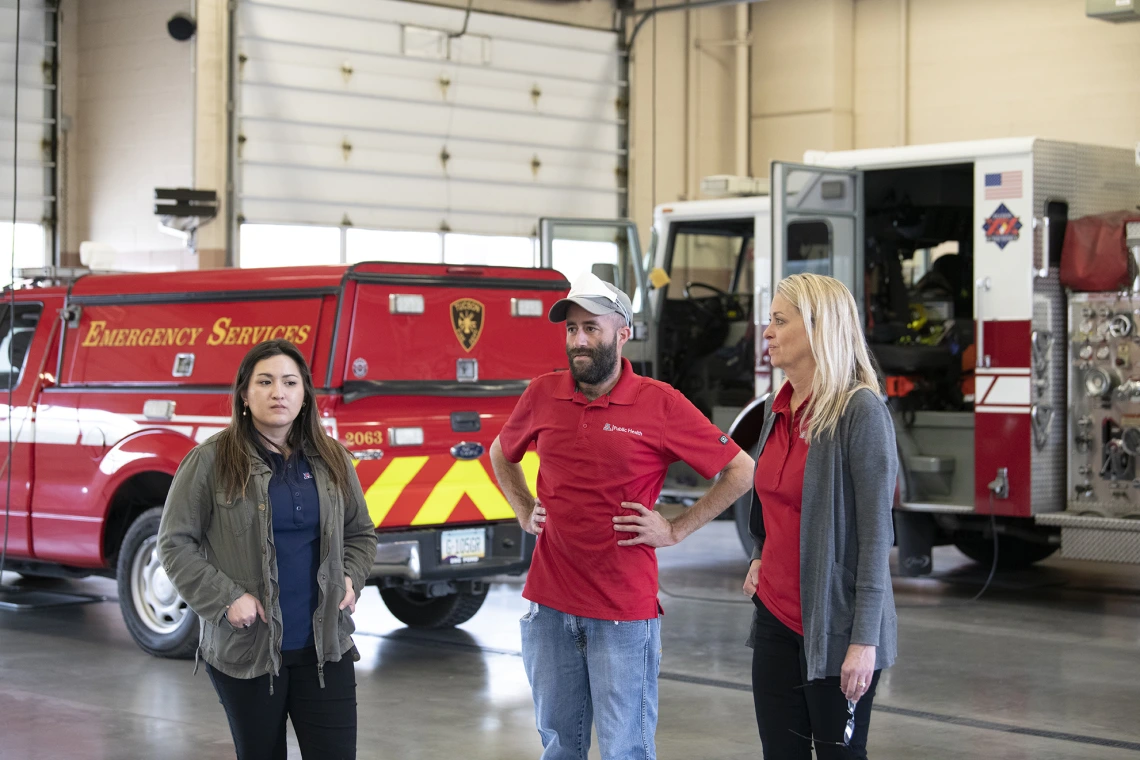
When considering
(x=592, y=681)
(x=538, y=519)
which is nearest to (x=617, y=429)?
(x=538, y=519)

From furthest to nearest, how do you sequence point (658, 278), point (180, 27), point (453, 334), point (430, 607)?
point (180, 27), point (658, 278), point (430, 607), point (453, 334)

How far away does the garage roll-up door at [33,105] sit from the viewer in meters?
15.6

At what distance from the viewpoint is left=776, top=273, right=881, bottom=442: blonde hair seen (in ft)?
12.5

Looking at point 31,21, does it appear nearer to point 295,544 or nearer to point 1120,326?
point 1120,326

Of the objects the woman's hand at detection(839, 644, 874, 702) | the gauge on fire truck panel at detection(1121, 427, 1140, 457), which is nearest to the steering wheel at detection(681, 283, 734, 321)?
the gauge on fire truck panel at detection(1121, 427, 1140, 457)

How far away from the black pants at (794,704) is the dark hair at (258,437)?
1.29 meters

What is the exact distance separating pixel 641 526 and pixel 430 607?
16.4ft

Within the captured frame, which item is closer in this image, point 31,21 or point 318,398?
point 318,398

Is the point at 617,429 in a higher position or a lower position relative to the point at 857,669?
higher

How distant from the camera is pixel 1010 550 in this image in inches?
465

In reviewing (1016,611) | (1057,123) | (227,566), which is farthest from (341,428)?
(1057,123)

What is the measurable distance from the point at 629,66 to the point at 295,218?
202 inches

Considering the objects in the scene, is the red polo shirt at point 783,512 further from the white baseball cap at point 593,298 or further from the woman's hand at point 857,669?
the white baseball cap at point 593,298

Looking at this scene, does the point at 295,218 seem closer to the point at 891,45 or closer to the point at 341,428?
the point at 891,45
